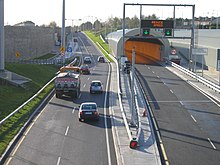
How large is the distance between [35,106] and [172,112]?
1084 centimetres

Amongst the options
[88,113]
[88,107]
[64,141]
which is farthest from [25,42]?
[64,141]

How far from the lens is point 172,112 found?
32094 mm

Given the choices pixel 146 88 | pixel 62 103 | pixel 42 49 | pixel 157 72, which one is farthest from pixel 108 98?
pixel 42 49

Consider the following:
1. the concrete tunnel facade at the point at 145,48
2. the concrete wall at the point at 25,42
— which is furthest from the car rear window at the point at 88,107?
the concrete tunnel facade at the point at 145,48

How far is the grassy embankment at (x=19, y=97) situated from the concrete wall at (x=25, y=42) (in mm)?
7293

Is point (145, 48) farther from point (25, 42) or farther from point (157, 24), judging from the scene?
point (157, 24)

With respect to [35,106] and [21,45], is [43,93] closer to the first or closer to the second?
[35,106]

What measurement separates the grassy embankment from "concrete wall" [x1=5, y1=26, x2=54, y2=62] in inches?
287

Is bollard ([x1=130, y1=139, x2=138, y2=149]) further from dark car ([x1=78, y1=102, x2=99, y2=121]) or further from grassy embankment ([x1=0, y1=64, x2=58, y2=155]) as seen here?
dark car ([x1=78, y1=102, x2=99, y2=121])

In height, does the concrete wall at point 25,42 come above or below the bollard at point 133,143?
above

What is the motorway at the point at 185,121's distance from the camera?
68.7ft

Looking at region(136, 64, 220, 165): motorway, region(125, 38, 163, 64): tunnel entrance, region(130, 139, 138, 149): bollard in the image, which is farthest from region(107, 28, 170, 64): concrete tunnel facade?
region(130, 139, 138, 149): bollard

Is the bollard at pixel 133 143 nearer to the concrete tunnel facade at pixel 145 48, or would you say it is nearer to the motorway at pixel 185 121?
the motorway at pixel 185 121

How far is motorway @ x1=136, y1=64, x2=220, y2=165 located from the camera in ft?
68.7
